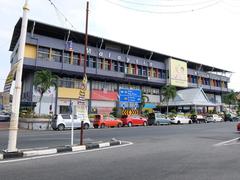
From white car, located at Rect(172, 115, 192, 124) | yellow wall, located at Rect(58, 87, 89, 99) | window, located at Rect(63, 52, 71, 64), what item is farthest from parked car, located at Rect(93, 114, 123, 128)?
window, located at Rect(63, 52, 71, 64)

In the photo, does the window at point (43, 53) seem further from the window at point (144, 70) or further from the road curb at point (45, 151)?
the road curb at point (45, 151)

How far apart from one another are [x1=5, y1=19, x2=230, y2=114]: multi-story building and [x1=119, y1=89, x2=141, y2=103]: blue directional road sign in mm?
11105

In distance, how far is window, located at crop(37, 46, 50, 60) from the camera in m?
45.3

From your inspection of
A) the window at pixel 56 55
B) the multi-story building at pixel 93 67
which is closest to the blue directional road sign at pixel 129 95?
the multi-story building at pixel 93 67

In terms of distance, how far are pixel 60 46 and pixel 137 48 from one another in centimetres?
1984

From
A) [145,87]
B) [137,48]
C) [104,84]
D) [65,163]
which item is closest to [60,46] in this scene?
[104,84]

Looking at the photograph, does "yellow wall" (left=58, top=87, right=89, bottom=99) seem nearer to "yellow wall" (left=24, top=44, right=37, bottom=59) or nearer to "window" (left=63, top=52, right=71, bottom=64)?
Result: "window" (left=63, top=52, right=71, bottom=64)

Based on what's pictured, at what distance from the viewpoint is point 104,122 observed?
1299 inches

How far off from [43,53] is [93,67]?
1090cm

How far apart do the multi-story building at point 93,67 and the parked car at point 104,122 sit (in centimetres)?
1510

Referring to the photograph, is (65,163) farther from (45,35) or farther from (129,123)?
(45,35)

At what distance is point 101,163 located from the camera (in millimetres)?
8250

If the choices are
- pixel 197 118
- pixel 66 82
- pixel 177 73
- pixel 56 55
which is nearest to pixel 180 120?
pixel 197 118

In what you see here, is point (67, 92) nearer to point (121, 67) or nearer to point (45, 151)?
point (121, 67)
